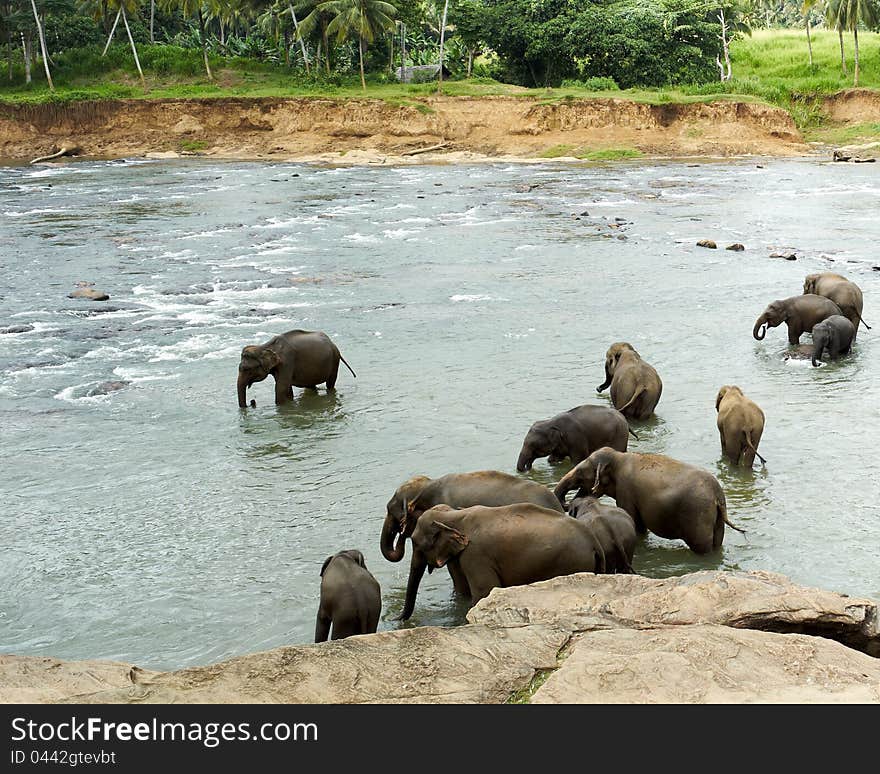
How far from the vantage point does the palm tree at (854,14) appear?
56.2 meters

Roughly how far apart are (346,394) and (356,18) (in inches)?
1740

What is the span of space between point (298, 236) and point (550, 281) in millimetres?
9023

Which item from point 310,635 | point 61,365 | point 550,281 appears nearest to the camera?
point 310,635

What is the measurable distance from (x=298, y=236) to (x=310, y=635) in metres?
20.6

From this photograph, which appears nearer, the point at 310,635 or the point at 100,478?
the point at 310,635

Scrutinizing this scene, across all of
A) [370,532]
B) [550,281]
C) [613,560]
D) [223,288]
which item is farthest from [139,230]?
[613,560]

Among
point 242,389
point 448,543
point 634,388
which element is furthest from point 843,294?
point 448,543

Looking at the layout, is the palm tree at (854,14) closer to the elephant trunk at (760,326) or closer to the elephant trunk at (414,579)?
the elephant trunk at (760,326)

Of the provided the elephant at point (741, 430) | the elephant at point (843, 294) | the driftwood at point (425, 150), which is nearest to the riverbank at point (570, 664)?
the elephant at point (741, 430)

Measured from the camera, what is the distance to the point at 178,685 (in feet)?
16.0

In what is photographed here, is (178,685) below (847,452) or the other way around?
the other way around

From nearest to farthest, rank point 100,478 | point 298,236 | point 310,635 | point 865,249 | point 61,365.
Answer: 1. point 310,635
2. point 100,478
3. point 61,365
4. point 865,249
5. point 298,236

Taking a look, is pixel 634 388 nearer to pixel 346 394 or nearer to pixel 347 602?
pixel 346 394

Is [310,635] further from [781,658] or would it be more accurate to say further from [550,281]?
[550,281]
